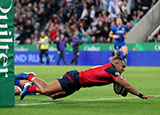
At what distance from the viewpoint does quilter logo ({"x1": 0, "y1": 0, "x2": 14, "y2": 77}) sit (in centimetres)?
673

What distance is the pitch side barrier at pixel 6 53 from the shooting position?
6742 mm

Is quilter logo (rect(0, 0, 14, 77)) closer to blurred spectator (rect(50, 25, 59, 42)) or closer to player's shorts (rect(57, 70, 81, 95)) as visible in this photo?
player's shorts (rect(57, 70, 81, 95))

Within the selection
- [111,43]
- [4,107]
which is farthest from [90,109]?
[111,43]

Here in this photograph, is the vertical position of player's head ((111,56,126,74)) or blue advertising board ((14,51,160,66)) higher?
player's head ((111,56,126,74))

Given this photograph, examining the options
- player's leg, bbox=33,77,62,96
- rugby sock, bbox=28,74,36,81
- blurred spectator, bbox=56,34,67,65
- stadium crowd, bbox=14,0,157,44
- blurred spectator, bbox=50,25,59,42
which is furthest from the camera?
blurred spectator, bbox=50,25,59,42

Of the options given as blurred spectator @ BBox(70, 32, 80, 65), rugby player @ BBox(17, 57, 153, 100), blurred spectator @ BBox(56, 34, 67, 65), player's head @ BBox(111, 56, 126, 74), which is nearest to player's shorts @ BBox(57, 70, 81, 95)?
rugby player @ BBox(17, 57, 153, 100)

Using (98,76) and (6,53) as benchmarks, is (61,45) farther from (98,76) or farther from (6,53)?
(6,53)

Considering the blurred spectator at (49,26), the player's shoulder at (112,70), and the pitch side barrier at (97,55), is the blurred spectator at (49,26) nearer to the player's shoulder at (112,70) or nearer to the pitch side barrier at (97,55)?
the pitch side barrier at (97,55)

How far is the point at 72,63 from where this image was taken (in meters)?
28.5

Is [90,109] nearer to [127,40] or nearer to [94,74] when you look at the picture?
[94,74]

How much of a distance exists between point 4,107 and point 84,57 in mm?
21214

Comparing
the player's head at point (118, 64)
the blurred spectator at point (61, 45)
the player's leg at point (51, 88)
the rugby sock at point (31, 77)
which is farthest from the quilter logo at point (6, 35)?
the blurred spectator at point (61, 45)

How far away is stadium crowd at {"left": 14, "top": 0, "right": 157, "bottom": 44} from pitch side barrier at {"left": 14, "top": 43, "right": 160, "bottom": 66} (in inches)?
27.6

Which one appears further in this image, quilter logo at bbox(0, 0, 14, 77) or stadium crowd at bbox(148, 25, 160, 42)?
stadium crowd at bbox(148, 25, 160, 42)
